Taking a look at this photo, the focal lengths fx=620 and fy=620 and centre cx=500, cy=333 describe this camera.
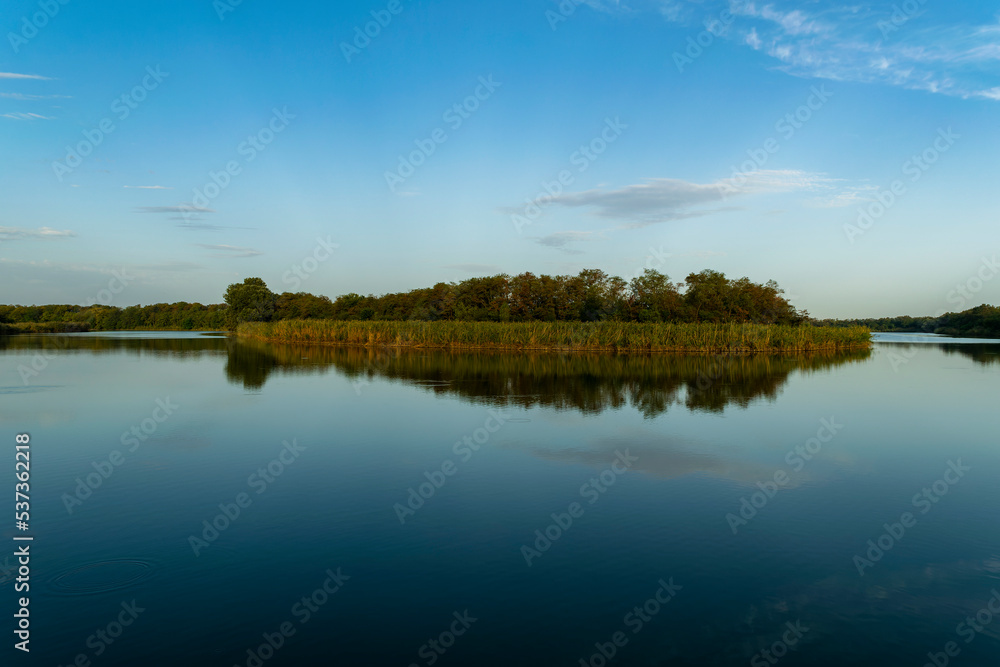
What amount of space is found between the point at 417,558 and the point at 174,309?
111202 mm

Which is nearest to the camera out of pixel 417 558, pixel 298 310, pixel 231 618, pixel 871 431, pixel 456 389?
pixel 231 618

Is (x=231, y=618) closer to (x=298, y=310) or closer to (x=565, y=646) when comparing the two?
(x=565, y=646)

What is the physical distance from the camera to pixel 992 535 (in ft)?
21.2

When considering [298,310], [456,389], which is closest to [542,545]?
[456,389]

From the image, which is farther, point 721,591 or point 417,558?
point 417,558
